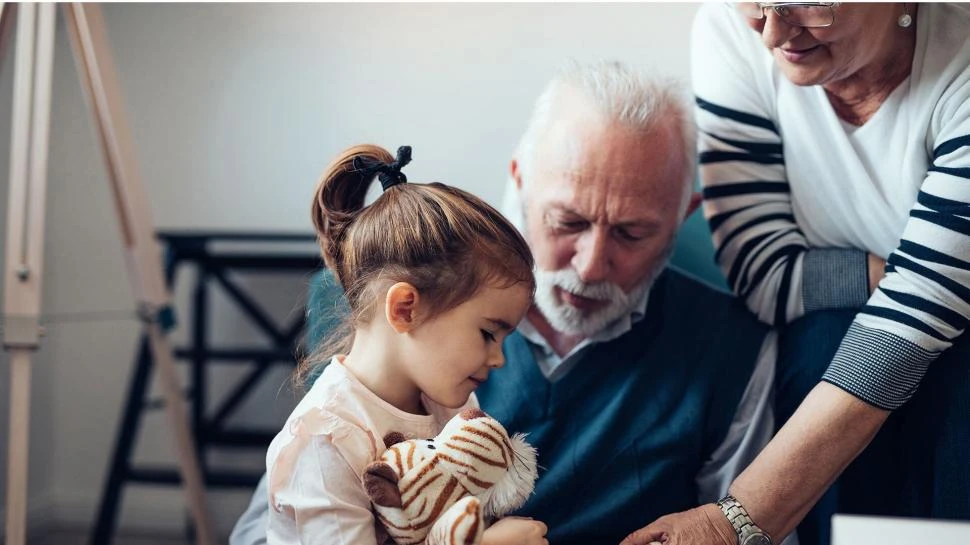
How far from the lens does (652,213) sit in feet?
4.17

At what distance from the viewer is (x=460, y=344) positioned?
38.7 inches

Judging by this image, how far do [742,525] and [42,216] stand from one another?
110 centimetres

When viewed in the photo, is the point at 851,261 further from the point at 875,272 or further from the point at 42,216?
the point at 42,216

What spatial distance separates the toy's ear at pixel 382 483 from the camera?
2.90 ft

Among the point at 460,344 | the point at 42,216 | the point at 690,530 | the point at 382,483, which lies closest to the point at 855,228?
the point at 690,530

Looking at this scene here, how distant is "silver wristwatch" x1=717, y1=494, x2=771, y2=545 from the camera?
114cm

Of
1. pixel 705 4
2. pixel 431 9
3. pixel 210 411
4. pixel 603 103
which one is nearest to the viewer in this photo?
pixel 603 103

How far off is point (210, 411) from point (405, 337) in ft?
4.76

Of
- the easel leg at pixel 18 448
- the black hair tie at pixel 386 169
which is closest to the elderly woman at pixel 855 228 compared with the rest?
the black hair tie at pixel 386 169

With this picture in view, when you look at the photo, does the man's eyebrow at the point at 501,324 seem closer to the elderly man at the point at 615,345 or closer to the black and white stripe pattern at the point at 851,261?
the elderly man at the point at 615,345

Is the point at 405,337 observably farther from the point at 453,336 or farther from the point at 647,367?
the point at 647,367

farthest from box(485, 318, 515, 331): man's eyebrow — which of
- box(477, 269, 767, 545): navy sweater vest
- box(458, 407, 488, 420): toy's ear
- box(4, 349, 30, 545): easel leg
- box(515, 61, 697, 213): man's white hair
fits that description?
box(4, 349, 30, 545): easel leg

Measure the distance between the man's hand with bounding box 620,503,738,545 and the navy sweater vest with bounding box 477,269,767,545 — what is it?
0.23 feet

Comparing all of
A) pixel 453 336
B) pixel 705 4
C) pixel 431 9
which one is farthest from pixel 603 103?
pixel 431 9
